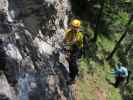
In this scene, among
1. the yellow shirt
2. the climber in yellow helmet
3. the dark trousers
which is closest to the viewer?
the climber in yellow helmet

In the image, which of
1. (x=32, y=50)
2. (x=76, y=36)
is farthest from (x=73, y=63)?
(x=32, y=50)

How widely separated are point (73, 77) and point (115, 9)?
1039 cm

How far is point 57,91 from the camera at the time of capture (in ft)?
39.5

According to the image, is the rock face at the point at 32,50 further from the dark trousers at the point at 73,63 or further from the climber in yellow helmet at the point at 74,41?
the climber in yellow helmet at the point at 74,41

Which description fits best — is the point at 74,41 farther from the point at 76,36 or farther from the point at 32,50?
the point at 32,50

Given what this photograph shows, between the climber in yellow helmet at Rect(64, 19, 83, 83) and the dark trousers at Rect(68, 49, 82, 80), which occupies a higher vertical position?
the climber in yellow helmet at Rect(64, 19, 83, 83)

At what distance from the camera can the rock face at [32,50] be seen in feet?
32.2

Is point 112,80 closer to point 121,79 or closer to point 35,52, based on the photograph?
point 121,79

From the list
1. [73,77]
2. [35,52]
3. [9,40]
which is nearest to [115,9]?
[73,77]

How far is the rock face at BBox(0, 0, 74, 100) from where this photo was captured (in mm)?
9805

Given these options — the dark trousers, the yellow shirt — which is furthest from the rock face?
the yellow shirt

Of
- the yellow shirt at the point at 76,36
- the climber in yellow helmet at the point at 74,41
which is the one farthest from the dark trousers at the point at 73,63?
the yellow shirt at the point at 76,36

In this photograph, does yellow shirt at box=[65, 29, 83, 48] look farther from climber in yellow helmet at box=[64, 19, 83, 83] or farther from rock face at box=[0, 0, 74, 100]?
rock face at box=[0, 0, 74, 100]

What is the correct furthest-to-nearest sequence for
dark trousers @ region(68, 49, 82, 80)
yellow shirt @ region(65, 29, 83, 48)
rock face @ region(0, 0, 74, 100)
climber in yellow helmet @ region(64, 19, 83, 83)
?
dark trousers @ region(68, 49, 82, 80) → yellow shirt @ region(65, 29, 83, 48) → climber in yellow helmet @ region(64, 19, 83, 83) → rock face @ region(0, 0, 74, 100)
